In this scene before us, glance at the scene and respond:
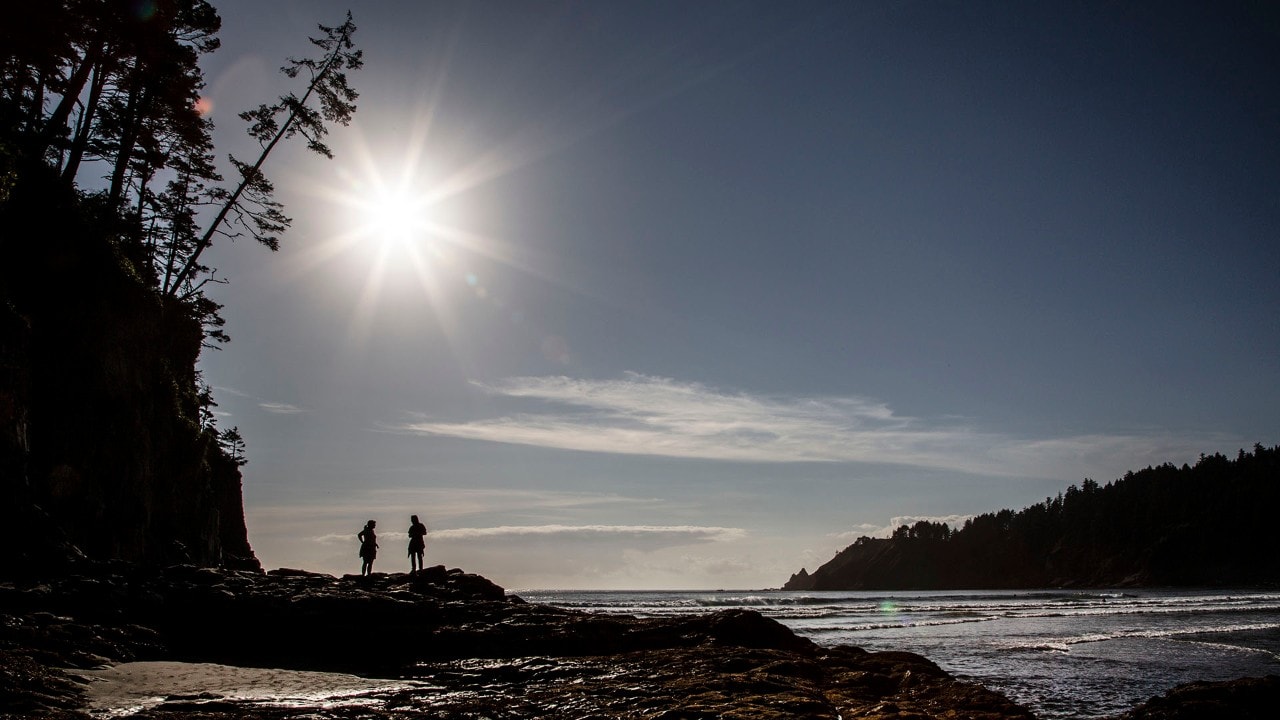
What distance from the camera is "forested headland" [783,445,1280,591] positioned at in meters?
125

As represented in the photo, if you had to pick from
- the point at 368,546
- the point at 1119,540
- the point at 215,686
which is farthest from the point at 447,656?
the point at 1119,540

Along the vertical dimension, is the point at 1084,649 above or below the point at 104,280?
below

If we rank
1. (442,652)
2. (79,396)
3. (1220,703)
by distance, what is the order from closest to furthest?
1. (1220,703)
2. (442,652)
3. (79,396)

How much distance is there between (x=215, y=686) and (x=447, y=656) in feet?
14.7

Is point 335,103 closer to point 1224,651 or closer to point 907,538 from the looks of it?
point 1224,651

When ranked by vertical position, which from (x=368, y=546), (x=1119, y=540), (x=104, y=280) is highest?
(x=104, y=280)

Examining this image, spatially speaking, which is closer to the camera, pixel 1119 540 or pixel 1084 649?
pixel 1084 649

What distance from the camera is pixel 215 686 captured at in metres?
9.70

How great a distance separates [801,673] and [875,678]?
2.64 m

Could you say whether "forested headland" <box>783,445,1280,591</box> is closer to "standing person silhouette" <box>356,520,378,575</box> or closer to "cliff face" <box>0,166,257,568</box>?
"standing person silhouette" <box>356,520,378,575</box>

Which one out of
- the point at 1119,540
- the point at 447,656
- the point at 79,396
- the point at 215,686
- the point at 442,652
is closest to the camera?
the point at 215,686

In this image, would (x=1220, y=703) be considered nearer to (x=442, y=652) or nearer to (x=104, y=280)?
(x=442, y=652)

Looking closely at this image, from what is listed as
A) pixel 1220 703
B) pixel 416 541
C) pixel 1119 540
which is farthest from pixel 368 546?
pixel 1119 540

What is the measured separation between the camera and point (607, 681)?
1044 centimetres
